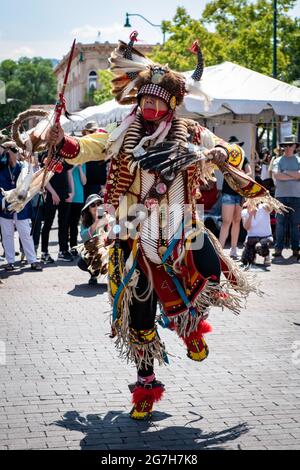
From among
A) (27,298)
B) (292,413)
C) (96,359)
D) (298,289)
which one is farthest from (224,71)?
(292,413)

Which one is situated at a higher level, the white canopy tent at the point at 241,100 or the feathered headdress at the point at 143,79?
the white canopy tent at the point at 241,100

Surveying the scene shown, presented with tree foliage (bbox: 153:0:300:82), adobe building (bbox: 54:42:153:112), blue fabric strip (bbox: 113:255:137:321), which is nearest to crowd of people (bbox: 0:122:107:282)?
blue fabric strip (bbox: 113:255:137:321)

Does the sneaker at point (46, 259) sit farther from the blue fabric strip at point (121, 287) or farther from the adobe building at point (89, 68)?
the adobe building at point (89, 68)

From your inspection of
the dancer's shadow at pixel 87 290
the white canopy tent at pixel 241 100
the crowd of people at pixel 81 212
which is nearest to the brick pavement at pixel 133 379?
the dancer's shadow at pixel 87 290

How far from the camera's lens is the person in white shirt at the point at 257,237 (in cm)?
1120

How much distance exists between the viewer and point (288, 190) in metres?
12.3

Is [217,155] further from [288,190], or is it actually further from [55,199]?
[288,190]

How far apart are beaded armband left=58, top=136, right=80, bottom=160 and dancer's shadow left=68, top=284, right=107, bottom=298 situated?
436 centimetres

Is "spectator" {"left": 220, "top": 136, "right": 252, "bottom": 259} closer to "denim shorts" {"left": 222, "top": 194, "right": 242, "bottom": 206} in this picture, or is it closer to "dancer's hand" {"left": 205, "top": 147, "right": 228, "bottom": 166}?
"denim shorts" {"left": 222, "top": 194, "right": 242, "bottom": 206}

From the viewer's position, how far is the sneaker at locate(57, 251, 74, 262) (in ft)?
39.9

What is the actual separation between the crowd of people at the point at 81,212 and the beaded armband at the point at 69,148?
17.1 feet

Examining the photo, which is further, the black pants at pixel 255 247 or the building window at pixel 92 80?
the building window at pixel 92 80

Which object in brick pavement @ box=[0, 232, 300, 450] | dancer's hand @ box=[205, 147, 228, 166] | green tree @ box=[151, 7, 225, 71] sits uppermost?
green tree @ box=[151, 7, 225, 71]

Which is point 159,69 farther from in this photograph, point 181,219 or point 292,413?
point 292,413
